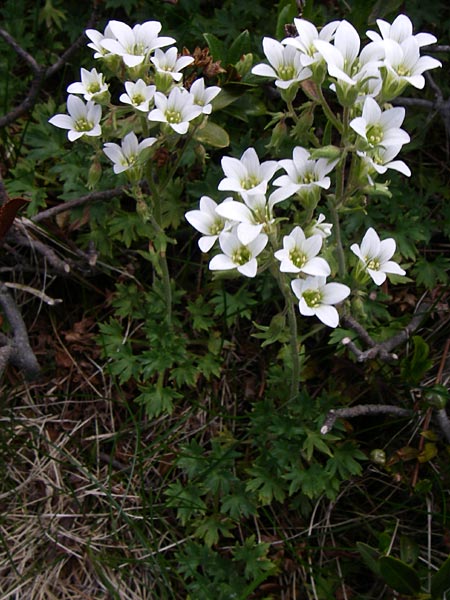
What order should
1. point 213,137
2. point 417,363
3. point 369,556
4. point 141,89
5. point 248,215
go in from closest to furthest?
1. point 248,215
2. point 141,89
3. point 369,556
4. point 213,137
5. point 417,363

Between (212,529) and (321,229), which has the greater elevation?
(321,229)

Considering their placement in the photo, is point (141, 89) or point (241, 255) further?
point (141, 89)

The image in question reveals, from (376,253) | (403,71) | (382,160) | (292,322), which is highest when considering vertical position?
(403,71)

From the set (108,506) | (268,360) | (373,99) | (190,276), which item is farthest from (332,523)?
(373,99)

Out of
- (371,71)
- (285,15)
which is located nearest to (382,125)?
(371,71)

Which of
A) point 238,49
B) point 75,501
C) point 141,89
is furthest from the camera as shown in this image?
point 75,501

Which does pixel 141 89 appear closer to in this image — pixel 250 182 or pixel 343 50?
pixel 250 182
